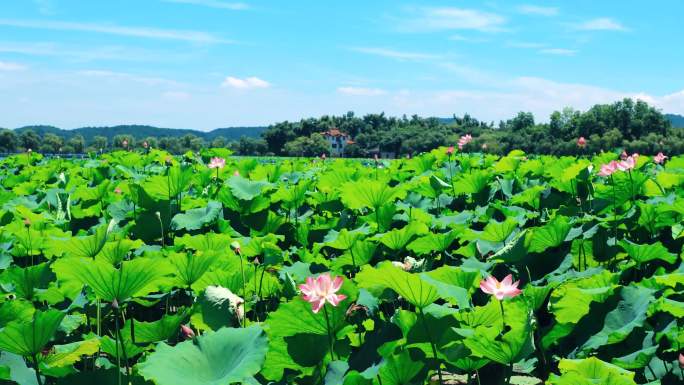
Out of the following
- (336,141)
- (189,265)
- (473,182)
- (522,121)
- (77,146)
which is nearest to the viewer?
(189,265)

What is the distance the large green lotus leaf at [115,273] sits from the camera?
1625 millimetres

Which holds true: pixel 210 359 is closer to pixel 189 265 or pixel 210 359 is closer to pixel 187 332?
pixel 187 332

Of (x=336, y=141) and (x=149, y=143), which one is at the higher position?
(x=149, y=143)

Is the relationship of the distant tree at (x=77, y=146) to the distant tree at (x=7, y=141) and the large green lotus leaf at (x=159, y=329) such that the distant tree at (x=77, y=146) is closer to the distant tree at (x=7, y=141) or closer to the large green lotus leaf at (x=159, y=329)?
the distant tree at (x=7, y=141)

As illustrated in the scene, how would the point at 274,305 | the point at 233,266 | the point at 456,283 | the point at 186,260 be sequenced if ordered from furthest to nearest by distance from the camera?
the point at 274,305 → the point at 233,266 → the point at 186,260 → the point at 456,283

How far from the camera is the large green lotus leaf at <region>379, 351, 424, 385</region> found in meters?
1.51

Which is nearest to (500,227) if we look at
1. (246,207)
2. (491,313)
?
(491,313)

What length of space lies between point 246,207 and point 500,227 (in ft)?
5.10

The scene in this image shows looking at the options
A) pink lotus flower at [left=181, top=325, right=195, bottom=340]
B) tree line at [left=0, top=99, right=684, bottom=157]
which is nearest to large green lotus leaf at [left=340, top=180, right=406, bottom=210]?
pink lotus flower at [left=181, top=325, right=195, bottom=340]

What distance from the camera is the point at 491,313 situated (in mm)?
1837

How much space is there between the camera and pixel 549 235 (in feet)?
8.25

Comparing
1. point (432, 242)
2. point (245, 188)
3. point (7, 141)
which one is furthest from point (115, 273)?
point (7, 141)

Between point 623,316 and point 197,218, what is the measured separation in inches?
89.7

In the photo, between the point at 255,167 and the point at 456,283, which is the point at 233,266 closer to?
the point at 456,283
